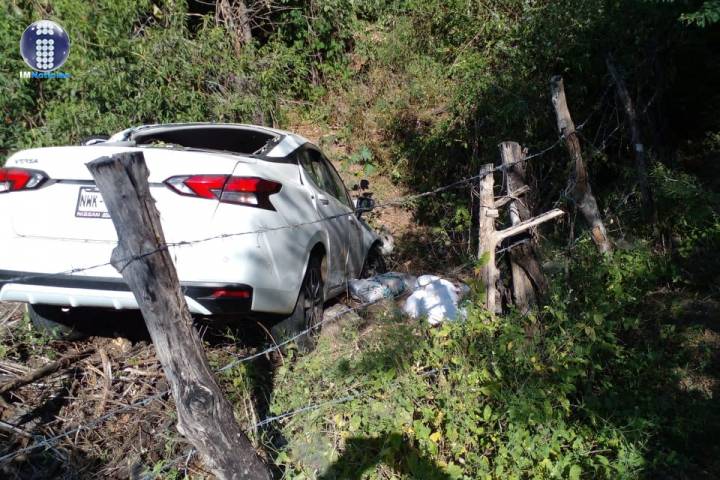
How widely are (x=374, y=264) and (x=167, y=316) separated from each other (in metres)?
4.91

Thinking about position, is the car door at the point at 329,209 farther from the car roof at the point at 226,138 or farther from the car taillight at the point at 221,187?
the car taillight at the point at 221,187

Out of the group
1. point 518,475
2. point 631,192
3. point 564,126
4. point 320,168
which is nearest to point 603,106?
point 631,192

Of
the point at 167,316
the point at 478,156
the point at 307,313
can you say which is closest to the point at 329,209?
the point at 307,313

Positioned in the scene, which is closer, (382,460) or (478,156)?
(382,460)

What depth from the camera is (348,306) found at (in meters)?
6.00

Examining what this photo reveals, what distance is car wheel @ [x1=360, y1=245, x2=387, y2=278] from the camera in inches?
292

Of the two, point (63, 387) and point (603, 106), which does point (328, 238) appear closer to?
point (63, 387)

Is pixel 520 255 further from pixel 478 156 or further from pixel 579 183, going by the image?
pixel 478 156

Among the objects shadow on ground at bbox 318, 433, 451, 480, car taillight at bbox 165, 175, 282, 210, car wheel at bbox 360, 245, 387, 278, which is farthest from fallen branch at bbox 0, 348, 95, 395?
car wheel at bbox 360, 245, 387, 278

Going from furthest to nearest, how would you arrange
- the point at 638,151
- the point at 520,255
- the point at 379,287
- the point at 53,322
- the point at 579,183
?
1. the point at 638,151
2. the point at 379,287
3. the point at 579,183
4. the point at 53,322
5. the point at 520,255

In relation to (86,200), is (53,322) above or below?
below

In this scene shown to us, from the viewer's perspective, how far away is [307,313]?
513cm

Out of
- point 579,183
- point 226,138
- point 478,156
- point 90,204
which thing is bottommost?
point 478,156

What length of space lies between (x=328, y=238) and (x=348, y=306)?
78 centimetres
